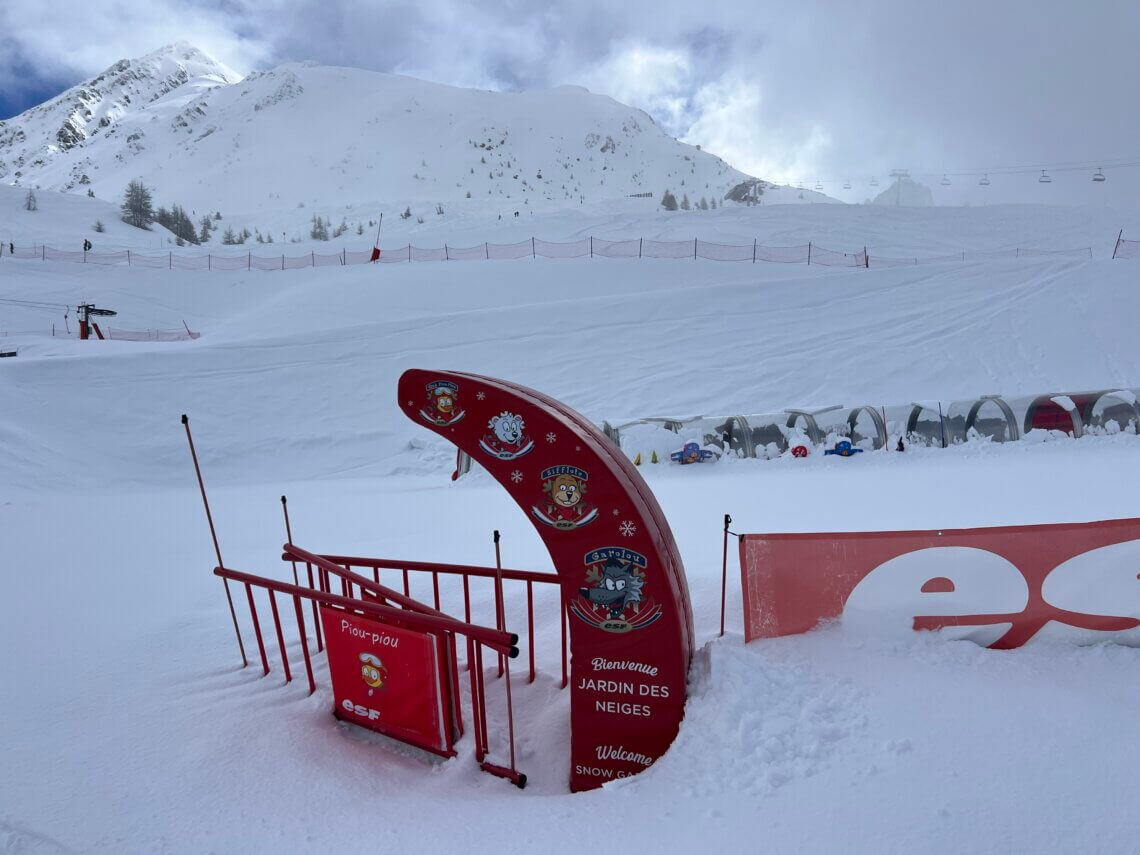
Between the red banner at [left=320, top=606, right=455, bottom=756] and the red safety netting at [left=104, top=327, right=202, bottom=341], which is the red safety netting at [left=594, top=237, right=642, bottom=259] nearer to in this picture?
the red safety netting at [left=104, top=327, right=202, bottom=341]

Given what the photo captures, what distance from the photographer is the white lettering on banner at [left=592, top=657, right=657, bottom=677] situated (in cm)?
418

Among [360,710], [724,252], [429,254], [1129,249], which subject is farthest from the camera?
[429,254]

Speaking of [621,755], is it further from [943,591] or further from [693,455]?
[693,455]

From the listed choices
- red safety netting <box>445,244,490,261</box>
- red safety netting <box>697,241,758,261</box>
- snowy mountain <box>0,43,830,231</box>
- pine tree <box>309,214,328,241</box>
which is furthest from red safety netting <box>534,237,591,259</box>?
pine tree <box>309,214,328,241</box>

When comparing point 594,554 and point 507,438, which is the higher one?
point 507,438

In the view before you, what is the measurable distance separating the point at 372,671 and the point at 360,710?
386 mm

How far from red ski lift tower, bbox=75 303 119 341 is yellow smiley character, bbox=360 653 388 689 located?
21.6 m

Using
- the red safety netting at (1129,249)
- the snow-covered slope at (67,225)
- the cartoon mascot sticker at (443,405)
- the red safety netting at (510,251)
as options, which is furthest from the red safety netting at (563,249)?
the cartoon mascot sticker at (443,405)

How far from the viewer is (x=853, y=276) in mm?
22359

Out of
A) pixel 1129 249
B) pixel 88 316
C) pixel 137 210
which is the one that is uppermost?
pixel 137 210

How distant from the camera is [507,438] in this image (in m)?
4.13

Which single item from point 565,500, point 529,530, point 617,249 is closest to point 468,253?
point 617,249

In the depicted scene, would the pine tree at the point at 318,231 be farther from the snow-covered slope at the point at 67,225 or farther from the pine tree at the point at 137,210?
the pine tree at the point at 137,210

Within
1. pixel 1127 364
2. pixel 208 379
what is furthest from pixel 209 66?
pixel 1127 364
